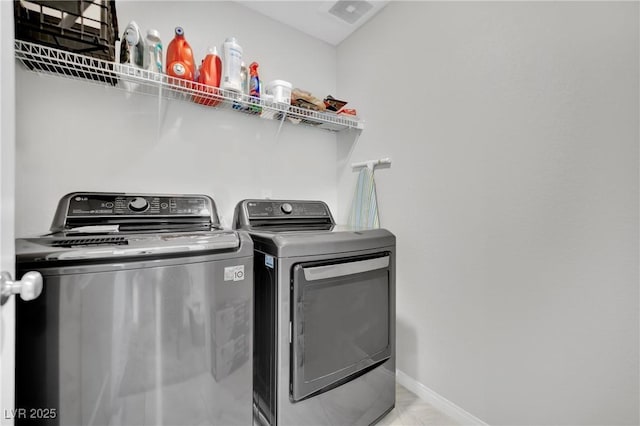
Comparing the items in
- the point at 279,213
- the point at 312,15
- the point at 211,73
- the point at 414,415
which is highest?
the point at 312,15

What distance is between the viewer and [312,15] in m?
2.08

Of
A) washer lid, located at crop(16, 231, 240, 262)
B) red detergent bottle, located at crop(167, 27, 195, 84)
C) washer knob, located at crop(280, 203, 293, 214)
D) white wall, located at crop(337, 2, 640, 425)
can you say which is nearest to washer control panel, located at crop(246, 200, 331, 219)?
washer knob, located at crop(280, 203, 293, 214)

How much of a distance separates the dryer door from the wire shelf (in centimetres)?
110

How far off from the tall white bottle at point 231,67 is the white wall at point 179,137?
334mm

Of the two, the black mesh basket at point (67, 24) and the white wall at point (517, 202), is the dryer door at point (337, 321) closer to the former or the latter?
the white wall at point (517, 202)

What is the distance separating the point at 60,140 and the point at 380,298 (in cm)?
183

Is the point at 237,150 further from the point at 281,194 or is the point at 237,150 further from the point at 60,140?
the point at 60,140

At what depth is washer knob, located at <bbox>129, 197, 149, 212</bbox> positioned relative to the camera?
4.36ft

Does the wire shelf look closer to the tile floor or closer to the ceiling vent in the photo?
the ceiling vent

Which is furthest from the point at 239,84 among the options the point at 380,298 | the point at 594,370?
the point at 594,370

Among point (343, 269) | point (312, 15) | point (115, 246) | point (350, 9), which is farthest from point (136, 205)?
point (350, 9)

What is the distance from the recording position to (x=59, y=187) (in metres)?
1.42

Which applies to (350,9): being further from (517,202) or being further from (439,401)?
(439,401)

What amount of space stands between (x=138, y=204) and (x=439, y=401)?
1.99 metres
